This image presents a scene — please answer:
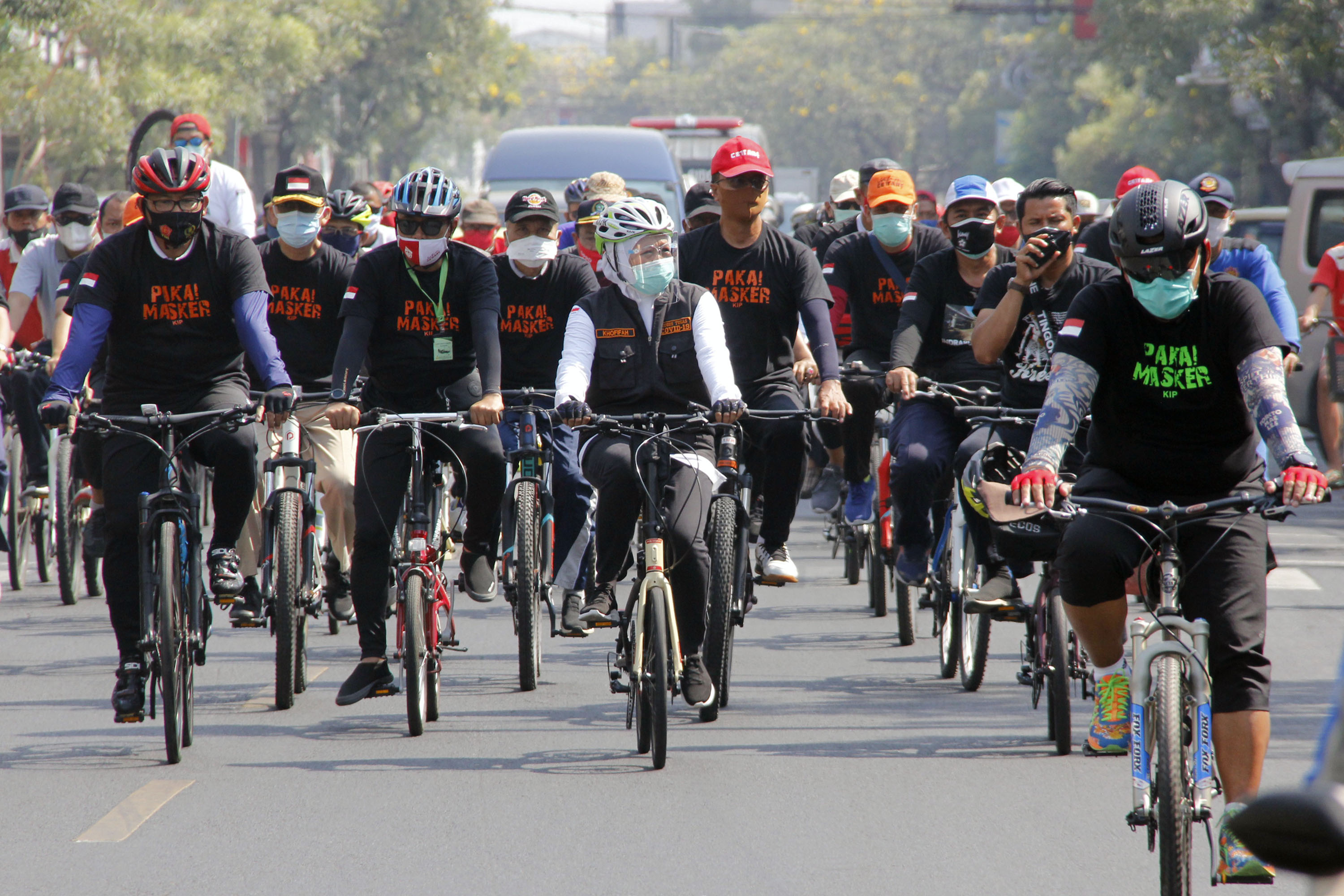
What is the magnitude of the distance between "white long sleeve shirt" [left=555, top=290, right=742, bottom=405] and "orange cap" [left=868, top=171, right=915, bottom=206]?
2.65m

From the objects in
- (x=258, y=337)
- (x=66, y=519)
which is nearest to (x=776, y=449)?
(x=258, y=337)

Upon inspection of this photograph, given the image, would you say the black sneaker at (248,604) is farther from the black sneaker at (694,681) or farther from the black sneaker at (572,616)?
the black sneaker at (694,681)

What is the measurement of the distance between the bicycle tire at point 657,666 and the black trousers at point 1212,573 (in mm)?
1718

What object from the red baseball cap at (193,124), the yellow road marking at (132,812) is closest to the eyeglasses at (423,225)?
the yellow road marking at (132,812)

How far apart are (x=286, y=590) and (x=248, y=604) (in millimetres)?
512

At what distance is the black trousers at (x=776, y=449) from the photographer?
8.04 metres

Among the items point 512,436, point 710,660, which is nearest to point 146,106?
point 512,436

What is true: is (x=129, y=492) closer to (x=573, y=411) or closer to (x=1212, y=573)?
(x=573, y=411)

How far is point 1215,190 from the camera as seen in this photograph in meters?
11.1

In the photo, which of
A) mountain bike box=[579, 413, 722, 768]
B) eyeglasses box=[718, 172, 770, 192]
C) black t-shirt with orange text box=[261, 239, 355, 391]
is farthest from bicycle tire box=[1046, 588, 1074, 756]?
black t-shirt with orange text box=[261, 239, 355, 391]

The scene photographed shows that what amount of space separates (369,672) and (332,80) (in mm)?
47973

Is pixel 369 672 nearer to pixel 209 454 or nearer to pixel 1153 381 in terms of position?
pixel 209 454

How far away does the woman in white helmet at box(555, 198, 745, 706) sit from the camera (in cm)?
680

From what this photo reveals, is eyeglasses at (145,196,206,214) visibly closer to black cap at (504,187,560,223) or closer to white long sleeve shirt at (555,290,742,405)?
white long sleeve shirt at (555,290,742,405)
